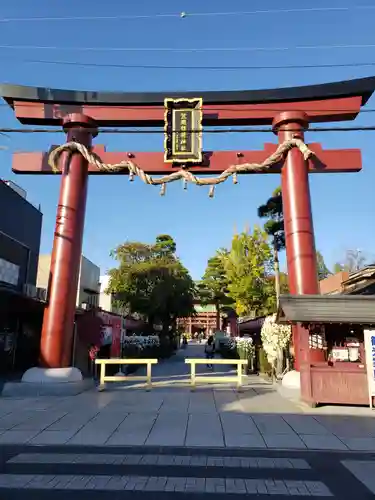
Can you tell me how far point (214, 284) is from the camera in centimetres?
4422

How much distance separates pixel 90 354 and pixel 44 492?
1125 cm

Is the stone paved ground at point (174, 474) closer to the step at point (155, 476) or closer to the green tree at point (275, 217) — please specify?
the step at point (155, 476)

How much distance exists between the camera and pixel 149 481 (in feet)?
16.4

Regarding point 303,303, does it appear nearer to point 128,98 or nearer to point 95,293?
point 128,98

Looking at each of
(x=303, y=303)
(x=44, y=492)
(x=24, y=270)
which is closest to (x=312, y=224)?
(x=303, y=303)

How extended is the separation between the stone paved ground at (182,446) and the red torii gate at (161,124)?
16.8ft

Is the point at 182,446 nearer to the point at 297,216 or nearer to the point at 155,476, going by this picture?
the point at 155,476

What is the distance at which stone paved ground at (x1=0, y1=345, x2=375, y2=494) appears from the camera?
4.93m

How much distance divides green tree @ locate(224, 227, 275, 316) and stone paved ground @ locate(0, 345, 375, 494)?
21.4 metres

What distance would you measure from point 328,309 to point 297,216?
4199mm

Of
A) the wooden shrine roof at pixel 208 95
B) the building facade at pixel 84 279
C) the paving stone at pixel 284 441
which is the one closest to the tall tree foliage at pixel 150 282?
the building facade at pixel 84 279

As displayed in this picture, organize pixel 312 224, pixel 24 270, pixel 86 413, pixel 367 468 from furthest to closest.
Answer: pixel 24 270
pixel 312 224
pixel 86 413
pixel 367 468

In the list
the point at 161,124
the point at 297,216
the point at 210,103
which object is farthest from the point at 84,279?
the point at 297,216

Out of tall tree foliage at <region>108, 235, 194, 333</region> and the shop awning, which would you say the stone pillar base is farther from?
tall tree foliage at <region>108, 235, 194, 333</region>
